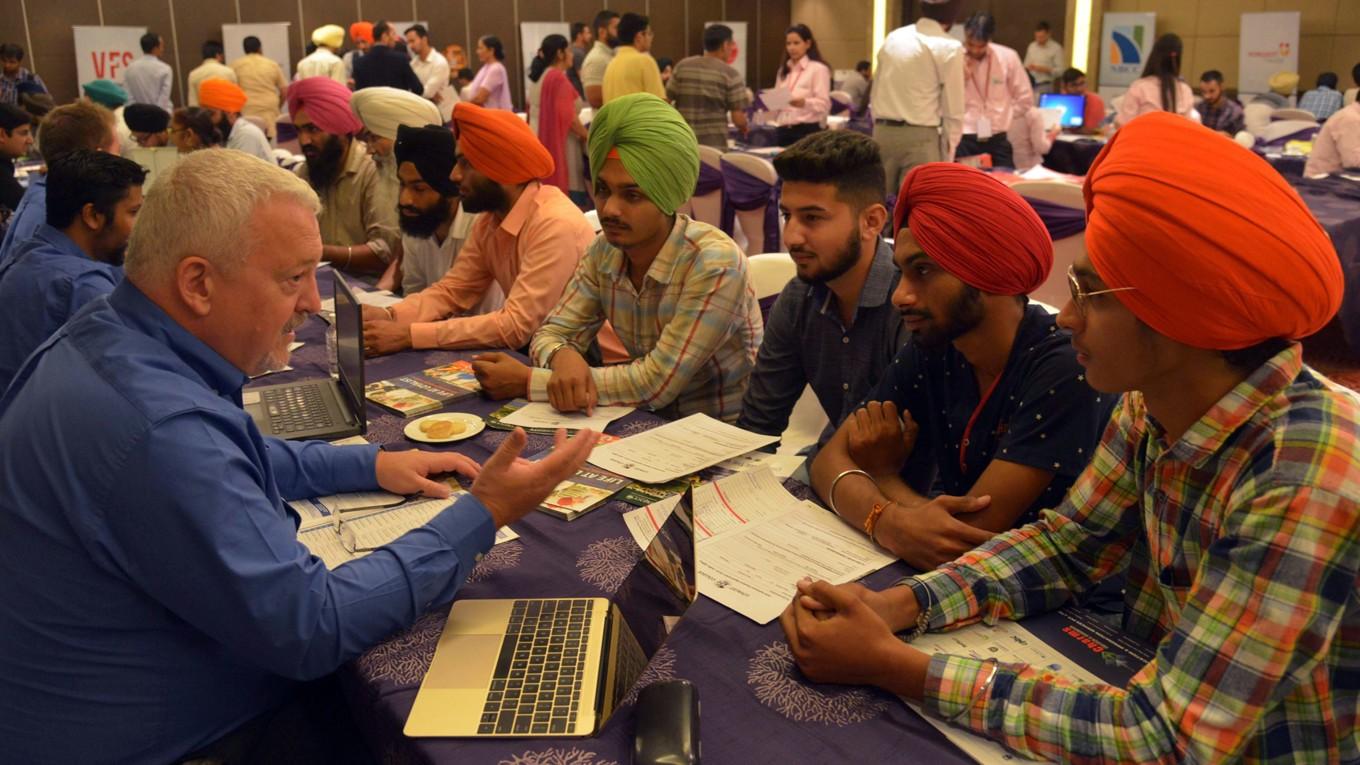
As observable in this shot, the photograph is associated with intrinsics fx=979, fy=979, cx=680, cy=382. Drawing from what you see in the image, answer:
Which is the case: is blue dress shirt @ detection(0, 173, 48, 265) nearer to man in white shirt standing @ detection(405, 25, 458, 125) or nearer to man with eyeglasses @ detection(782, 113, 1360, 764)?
man with eyeglasses @ detection(782, 113, 1360, 764)

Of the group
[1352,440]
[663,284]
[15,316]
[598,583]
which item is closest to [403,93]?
[15,316]

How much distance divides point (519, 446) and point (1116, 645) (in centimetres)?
90

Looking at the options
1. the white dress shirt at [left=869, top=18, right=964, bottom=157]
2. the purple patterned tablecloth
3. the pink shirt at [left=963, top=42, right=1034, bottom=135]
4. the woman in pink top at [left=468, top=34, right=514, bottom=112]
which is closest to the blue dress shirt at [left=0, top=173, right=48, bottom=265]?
the purple patterned tablecloth

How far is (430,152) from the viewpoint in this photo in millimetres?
3756

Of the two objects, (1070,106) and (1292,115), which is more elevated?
(1070,106)

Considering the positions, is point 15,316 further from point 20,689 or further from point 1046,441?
point 1046,441

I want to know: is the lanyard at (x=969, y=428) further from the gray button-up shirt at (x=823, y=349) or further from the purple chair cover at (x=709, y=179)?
the purple chair cover at (x=709, y=179)

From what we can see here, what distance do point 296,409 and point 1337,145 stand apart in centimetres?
604

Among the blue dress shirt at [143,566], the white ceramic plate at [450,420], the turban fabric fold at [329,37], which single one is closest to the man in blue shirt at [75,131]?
the white ceramic plate at [450,420]

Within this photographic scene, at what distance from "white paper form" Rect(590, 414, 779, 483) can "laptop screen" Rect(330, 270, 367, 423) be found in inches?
23.4

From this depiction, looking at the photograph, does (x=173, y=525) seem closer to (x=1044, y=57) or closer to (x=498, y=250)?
(x=498, y=250)

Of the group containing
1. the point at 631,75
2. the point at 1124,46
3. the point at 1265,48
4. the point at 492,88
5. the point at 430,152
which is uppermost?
the point at 1124,46

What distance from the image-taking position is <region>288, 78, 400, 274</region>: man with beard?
4684mm

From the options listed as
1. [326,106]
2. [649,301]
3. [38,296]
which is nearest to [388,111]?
[326,106]
